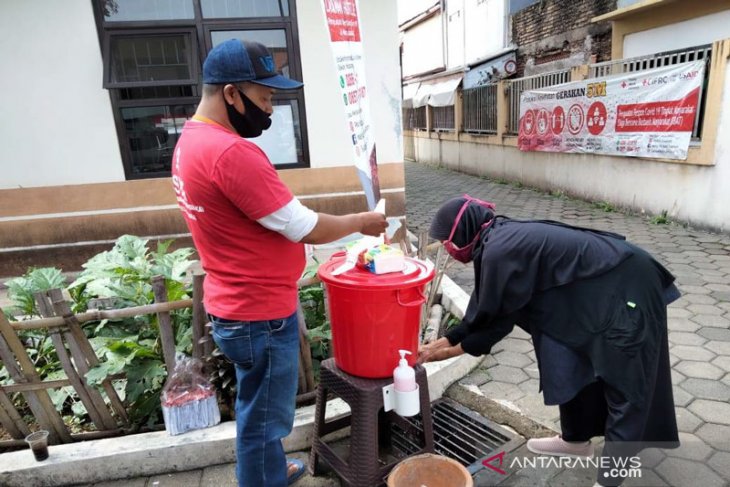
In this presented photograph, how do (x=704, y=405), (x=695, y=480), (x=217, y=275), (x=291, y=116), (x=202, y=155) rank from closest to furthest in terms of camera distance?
1. (x=202, y=155)
2. (x=217, y=275)
3. (x=695, y=480)
4. (x=704, y=405)
5. (x=291, y=116)

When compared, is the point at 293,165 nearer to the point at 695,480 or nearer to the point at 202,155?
the point at 202,155

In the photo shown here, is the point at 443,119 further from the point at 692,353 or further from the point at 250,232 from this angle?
the point at 250,232

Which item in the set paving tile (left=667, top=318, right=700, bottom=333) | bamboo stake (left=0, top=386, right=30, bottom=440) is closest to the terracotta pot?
bamboo stake (left=0, top=386, right=30, bottom=440)

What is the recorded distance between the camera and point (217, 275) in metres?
1.95

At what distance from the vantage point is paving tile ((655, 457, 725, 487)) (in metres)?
2.27

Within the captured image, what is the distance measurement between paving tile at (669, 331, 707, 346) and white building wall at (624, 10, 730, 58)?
17.3 feet

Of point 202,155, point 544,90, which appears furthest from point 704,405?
point 544,90

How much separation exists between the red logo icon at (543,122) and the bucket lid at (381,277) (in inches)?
322

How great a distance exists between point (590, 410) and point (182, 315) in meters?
2.32

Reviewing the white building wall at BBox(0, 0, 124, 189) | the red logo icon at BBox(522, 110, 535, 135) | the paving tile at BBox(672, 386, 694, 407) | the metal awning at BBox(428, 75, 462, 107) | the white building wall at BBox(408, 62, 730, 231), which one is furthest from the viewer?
the metal awning at BBox(428, 75, 462, 107)

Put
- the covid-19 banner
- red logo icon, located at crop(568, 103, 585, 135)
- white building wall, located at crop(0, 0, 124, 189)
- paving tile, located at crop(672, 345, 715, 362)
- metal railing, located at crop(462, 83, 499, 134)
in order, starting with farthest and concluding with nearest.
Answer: metal railing, located at crop(462, 83, 499, 134) → red logo icon, located at crop(568, 103, 585, 135) → the covid-19 banner → white building wall, located at crop(0, 0, 124, 189) → paving tile, located at crop(672, 345, 715, 362)

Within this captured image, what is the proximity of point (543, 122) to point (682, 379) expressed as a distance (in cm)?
725

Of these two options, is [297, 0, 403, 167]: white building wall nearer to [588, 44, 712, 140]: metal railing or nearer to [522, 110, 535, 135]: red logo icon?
[588, 44, 712, 140]: metal railing

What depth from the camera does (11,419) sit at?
260 centimetres
